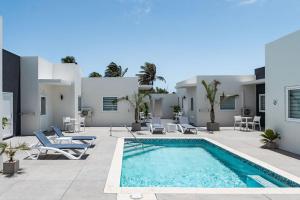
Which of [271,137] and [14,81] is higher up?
[14,81]

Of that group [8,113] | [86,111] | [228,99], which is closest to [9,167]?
[8,113]

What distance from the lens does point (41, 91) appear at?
1791 centimetres

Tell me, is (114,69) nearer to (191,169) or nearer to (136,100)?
(136,100)

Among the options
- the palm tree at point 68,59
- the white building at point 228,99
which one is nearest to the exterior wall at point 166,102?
the white building at point 228,99

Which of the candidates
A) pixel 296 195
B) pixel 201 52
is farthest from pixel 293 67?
pixel 201 52

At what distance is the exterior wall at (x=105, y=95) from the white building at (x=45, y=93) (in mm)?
1207

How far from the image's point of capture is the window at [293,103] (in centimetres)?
1061

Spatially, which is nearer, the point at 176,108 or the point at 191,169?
the point at 191,169

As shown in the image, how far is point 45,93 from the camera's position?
61.4 ft

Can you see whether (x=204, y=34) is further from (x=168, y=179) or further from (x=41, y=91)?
(x=168, y=179)

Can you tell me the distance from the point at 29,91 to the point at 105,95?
23.3 ft

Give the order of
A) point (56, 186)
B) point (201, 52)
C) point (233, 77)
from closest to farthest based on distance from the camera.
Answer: point (56, 186)
point (233, 77)
point (201, 52)

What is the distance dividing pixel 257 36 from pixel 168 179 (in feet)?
40.3

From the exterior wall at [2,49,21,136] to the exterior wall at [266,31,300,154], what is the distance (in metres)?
13.7
